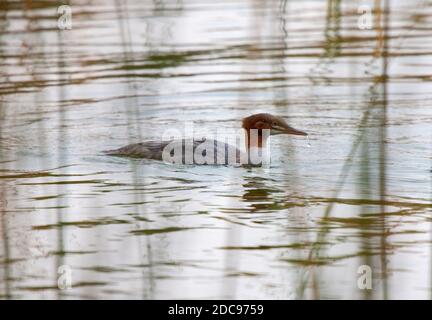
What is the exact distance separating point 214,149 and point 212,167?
16 centimetres

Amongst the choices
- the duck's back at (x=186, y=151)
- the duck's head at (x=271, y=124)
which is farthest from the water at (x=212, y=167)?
the duck's head at (x=271, y=124)

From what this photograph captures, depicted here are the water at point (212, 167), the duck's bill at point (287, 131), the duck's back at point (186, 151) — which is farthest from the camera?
the duck's bill at point (287, 131)

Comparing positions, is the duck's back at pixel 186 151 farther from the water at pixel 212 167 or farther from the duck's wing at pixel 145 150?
the water at pixel 212 167

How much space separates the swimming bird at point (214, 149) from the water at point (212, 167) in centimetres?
16

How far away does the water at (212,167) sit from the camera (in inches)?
263

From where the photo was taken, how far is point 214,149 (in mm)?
9844

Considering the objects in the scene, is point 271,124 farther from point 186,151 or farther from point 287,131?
point 186,151

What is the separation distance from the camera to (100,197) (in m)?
8.50

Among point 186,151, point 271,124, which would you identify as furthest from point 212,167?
point 271,124

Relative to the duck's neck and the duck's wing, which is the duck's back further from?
the duck's neck

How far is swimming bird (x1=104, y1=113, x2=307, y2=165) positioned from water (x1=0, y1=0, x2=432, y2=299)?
0.16 m
